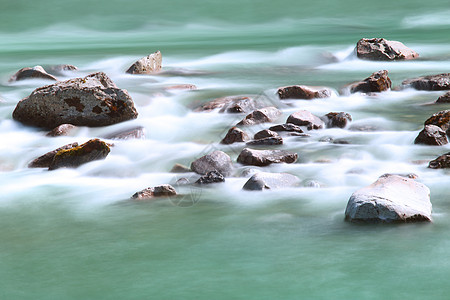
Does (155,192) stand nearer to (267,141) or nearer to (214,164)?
(214,164)

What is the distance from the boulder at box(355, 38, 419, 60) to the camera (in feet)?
38.8

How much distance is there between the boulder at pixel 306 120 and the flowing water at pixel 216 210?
0.17m

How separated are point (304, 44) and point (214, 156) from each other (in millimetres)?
9792

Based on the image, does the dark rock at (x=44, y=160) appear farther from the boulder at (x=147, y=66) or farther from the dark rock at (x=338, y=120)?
the boulder at (x=147, y=66)

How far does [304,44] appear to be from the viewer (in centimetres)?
1471

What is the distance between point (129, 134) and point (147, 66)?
456 cm

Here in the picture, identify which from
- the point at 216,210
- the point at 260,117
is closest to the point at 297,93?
the point at 260,117

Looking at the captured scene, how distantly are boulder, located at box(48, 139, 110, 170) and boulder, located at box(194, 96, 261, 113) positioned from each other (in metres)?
2.39

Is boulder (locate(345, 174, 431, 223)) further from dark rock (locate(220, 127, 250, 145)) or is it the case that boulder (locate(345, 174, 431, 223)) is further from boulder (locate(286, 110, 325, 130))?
boulder (locate(286, 110, 325, 130))

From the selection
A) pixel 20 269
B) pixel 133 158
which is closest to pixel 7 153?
pixel 133 158

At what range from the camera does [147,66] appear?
11.2 metres

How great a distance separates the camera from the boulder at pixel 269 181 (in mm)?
4797

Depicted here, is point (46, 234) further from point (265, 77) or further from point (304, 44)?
point (304, 44)

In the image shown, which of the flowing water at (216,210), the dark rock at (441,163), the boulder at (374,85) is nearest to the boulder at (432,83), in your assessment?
the flowing water at (216,210)
